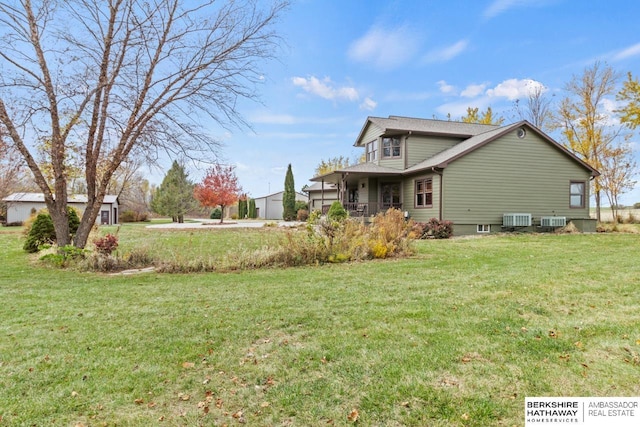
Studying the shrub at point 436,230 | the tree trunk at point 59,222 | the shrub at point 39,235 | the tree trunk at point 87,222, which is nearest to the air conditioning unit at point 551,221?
the shrub at point 436,230

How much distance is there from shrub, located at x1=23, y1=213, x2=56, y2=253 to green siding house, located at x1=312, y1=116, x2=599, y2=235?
492 inches

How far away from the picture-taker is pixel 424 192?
17734 millimetres

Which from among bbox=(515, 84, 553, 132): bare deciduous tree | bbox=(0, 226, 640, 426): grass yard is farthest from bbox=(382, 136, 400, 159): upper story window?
bbox=(515, 84, 553, 132): bare deciduous tree

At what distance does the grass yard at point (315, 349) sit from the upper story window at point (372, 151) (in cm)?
1524

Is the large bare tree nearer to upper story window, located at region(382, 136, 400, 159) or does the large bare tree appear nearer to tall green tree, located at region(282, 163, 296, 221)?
upper story window, located at region(382, 136, 400, 159)

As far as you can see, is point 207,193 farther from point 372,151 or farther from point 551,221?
point 551,221

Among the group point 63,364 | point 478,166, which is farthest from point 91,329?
point 478,166

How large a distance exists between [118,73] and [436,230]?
12474mm

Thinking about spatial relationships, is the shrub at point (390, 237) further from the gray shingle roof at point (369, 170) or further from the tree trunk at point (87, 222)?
the gray shingle roof at point (369, 170)

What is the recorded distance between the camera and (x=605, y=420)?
8.16 ft

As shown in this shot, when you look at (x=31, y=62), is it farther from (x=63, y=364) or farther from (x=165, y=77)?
(x=63, y=364)

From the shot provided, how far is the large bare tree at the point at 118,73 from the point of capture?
8664 mm

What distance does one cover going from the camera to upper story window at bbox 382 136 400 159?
2017 centimetres

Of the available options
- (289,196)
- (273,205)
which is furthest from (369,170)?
(273,205)
